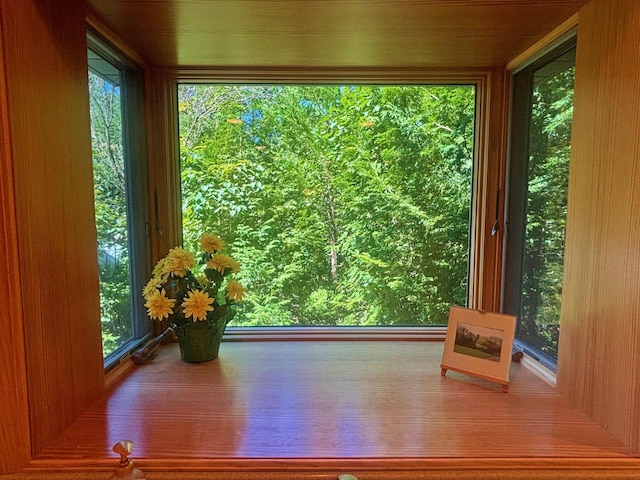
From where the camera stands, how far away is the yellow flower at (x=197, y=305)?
1.01 m

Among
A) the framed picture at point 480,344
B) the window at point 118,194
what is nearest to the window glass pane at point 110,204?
the window at point 118,194

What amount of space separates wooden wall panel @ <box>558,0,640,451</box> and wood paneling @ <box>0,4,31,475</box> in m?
1.06

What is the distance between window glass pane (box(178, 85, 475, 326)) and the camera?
1.23 meters

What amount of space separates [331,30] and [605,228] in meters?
0.73

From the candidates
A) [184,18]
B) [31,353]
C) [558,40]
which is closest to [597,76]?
[558,40]

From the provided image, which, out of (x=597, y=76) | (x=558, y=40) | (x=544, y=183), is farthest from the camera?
(x=544, y=183)

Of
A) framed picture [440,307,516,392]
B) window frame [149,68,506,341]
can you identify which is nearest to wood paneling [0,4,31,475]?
window frame [149,68,506,341]

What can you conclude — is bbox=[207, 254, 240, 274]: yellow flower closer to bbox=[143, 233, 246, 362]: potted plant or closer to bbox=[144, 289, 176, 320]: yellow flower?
bbox=[143, 233, 246, 362]: potted plant

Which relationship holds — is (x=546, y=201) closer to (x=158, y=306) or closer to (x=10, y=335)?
(x=158, y=306)

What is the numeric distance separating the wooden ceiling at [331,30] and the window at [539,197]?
114 millimetres

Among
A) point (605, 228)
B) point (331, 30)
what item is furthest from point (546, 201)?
point (331, 30)

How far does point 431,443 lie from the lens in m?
0.71

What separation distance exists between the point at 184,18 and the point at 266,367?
884 millimetres

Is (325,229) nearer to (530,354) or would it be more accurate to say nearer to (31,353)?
(530,354)
